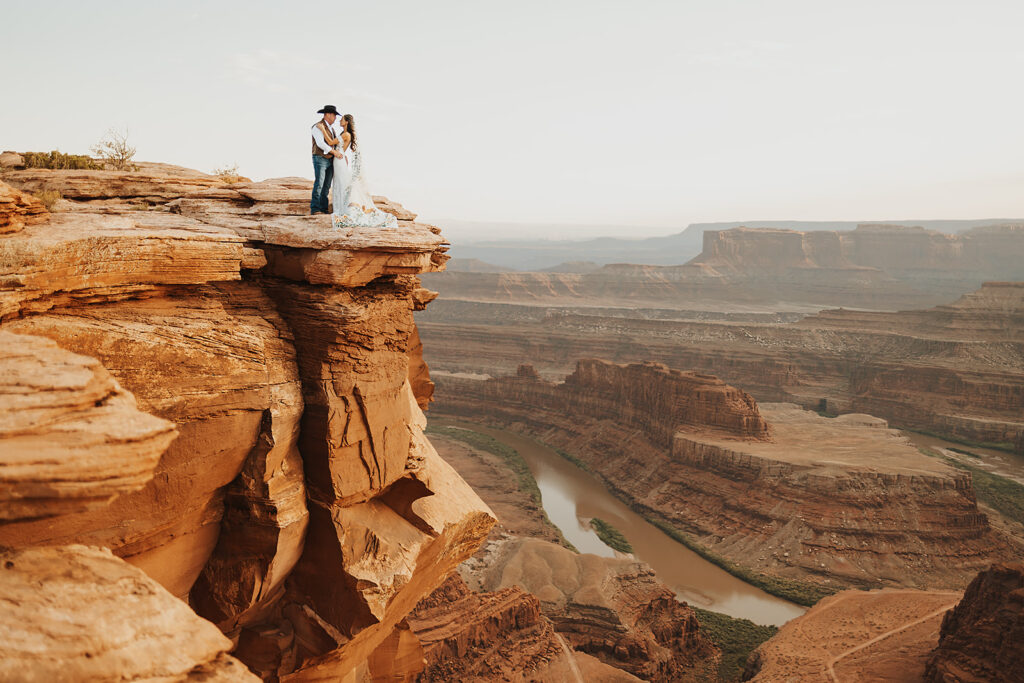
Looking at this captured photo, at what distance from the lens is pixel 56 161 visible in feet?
33.1

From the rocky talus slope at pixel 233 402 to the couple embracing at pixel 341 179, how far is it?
1.01 feet

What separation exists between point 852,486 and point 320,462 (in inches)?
1167

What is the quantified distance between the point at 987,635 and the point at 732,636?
9664mm

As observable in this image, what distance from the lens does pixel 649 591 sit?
71.9 ft

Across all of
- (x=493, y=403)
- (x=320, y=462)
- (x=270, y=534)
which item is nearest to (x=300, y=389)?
(x=320, y=462)

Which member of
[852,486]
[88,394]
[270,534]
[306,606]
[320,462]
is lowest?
[852,486]

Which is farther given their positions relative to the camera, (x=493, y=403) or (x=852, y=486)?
(x=493, y=403)

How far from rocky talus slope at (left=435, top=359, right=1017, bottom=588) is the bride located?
25.9m

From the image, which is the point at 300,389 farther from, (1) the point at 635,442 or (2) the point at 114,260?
(1) the point at 635,442

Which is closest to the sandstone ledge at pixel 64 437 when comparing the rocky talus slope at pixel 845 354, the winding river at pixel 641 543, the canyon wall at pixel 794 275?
the winding river at pixel 641 543

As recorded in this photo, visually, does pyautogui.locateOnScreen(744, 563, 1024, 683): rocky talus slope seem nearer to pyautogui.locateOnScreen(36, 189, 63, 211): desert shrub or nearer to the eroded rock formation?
the eroded rock formation

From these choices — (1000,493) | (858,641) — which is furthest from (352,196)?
(1000,493)

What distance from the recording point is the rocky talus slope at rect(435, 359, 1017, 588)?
28.8m

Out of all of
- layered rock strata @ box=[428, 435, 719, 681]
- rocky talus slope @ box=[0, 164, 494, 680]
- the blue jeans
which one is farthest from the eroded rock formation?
layered rock strata @ box=[428, 435, 719, 681]
